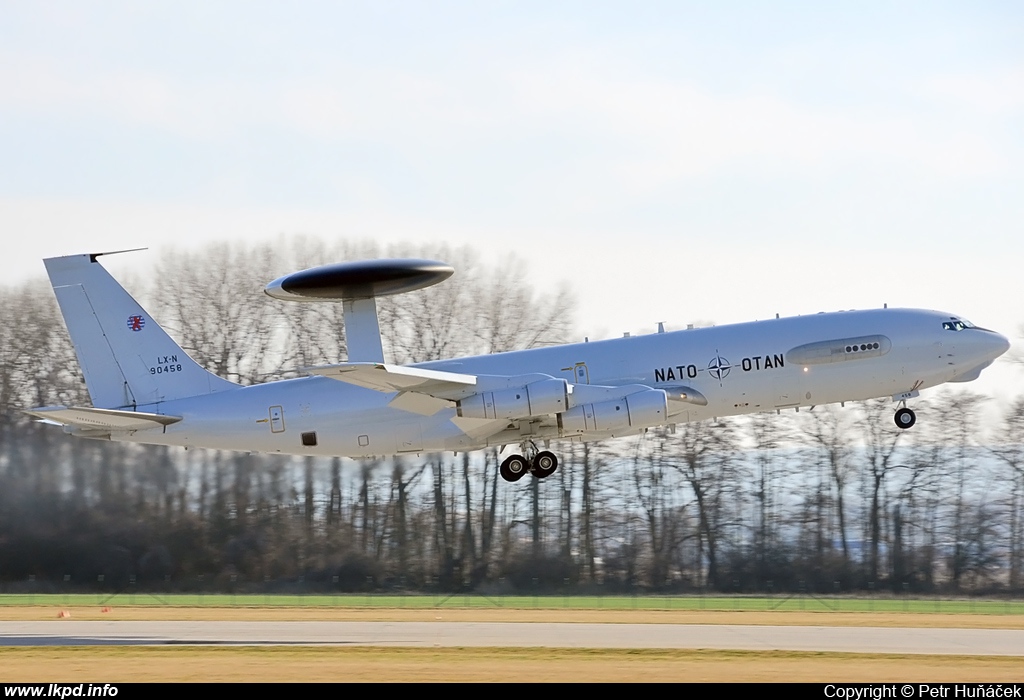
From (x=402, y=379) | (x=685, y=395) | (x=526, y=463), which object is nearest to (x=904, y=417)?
(x=685, y=395)

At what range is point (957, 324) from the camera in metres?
31.1

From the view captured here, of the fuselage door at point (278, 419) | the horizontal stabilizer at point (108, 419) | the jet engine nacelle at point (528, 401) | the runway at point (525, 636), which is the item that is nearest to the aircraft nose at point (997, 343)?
the runway at point (525, 636)

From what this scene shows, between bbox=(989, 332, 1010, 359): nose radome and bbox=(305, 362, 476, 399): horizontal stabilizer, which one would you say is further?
bbox=(989, 332, 1010, 359): nose radome

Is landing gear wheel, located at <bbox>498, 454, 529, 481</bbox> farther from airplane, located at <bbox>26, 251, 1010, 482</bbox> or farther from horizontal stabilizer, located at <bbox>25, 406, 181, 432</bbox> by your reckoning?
horizontal stabilizer, located at <bbox>25, 406, 181, 432</bbox>

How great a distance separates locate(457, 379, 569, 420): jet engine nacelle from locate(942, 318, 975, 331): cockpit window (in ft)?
32.8

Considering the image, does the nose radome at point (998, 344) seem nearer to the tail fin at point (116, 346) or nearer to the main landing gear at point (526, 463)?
the main landing gear at point (526, 463)

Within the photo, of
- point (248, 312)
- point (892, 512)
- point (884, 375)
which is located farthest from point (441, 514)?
point (884, 375)

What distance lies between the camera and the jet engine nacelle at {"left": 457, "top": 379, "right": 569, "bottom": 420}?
29781 millimetres

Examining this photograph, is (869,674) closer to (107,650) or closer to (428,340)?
(107,650)

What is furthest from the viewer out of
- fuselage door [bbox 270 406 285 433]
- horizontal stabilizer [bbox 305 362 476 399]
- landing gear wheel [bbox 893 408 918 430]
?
landing gear wheel [bbox 893 408 918 430]

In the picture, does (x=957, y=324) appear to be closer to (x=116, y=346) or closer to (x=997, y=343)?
(x=997, y=343)

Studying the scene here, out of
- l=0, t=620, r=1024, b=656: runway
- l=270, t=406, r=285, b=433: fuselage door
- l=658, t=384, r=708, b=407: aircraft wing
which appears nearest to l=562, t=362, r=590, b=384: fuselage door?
l=658, t=384, r=708, b=407: aircraft wing

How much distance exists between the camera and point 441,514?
170 ft
